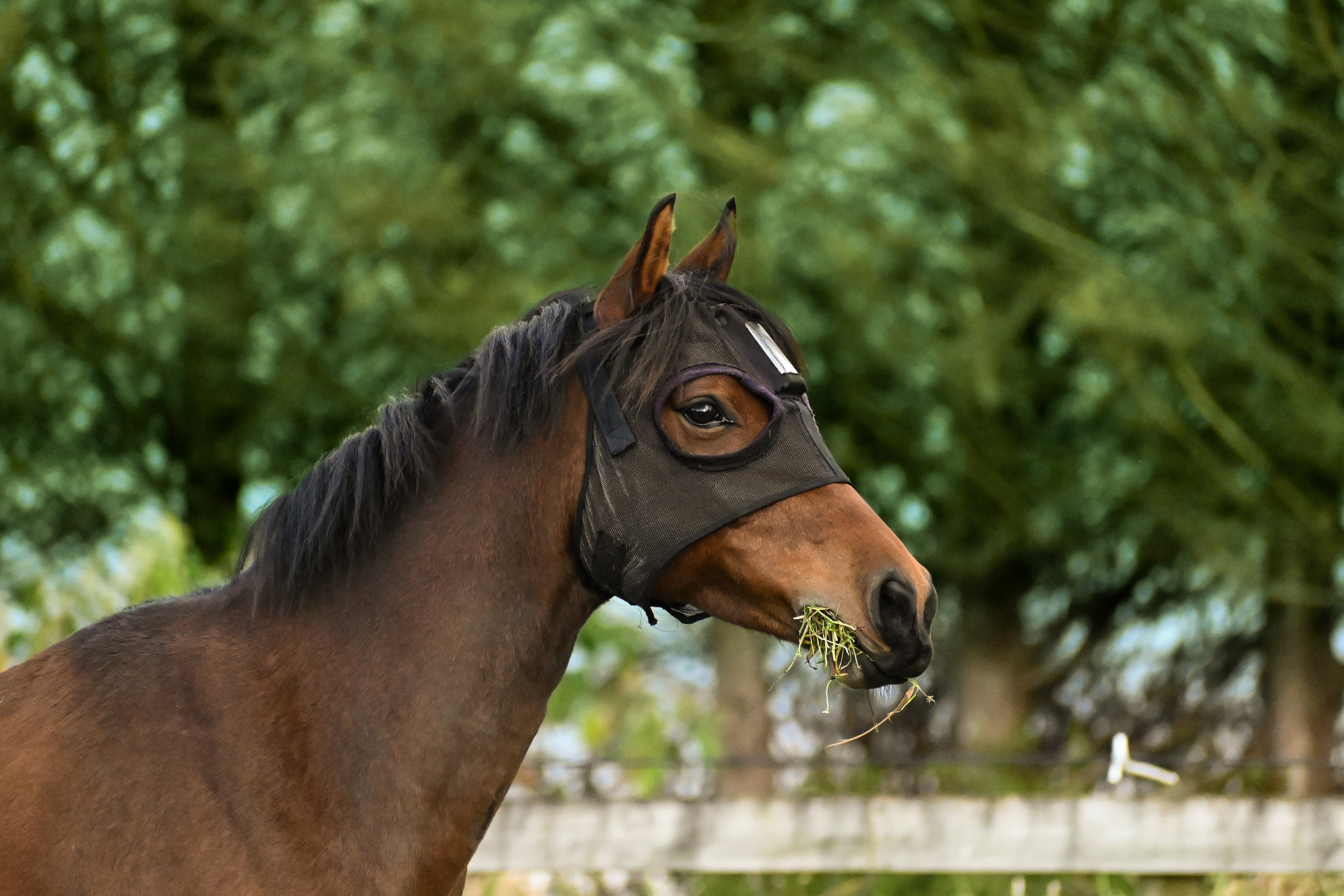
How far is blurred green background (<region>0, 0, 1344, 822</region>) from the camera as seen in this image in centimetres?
647

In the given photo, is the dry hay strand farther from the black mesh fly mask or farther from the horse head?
the black mesh fly mask

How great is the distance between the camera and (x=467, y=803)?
2.31 meters

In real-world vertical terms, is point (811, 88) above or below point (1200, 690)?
above

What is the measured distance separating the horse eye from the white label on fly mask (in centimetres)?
13

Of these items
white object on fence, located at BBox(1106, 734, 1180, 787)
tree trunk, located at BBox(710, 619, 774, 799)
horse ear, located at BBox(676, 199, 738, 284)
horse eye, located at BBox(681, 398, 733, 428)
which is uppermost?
horse ear, located at BBox(676, 199, 738, 284)

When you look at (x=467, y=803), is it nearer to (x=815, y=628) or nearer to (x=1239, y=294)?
(x=815, y=628)

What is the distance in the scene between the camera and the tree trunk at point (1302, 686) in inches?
306

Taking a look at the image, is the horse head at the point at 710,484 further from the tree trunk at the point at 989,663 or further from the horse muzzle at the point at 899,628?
the tree trunk at the point at 989,663

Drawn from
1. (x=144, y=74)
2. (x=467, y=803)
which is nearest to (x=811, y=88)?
(x=144, y=74)

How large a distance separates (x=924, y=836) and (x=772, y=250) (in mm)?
2985

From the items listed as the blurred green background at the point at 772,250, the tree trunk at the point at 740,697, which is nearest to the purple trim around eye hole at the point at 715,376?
the blurred green background at the point at 772,250

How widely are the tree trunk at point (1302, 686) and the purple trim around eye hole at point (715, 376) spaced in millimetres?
6346

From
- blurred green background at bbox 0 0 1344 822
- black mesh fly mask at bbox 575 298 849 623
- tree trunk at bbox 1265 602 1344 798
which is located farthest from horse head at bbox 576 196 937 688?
→ tree trunk at bbox 1265 602 1344 798

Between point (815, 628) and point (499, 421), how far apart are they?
674 millimetres
